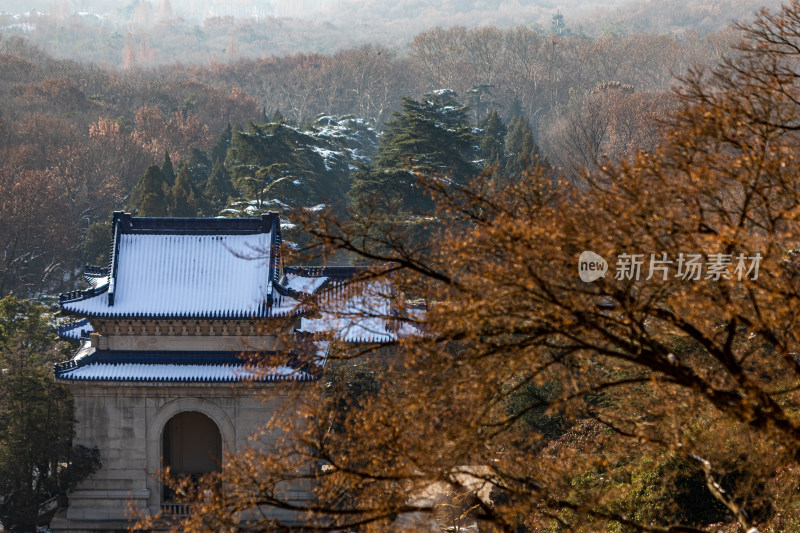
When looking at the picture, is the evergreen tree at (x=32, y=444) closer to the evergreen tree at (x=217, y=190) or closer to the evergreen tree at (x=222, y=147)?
the evergreen tree at (x=217, y=190)

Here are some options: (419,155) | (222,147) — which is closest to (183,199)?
(419,155)

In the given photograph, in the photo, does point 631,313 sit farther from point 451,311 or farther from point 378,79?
point 378,79

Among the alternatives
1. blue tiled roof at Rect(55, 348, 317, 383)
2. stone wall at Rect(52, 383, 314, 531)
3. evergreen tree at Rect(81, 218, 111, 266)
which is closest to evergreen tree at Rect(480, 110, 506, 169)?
evergreen tree at Rect(81, 218, 111, 266)

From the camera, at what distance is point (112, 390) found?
1708 cm

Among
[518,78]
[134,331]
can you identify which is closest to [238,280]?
[134,331]

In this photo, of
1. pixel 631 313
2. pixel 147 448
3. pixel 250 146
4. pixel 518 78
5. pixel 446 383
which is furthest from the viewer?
pixel 518 78

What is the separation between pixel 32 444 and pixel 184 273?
4.39 metres

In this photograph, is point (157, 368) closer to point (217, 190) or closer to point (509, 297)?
point (509, 297)

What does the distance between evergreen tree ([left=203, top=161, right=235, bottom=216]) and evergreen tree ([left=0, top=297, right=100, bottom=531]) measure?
19619 mm

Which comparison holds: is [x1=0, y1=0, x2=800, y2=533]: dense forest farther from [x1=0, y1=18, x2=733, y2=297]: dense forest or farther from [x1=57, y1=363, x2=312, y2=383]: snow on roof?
[x1=57, y1=363, x2=312, y2=383]: snow on roof

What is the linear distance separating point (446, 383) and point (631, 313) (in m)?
1.40

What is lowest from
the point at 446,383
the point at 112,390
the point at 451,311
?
the point at 112,390

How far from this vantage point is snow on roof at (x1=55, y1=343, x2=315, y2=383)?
16.6m

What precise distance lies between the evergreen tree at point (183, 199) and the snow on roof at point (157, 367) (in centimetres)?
1768
